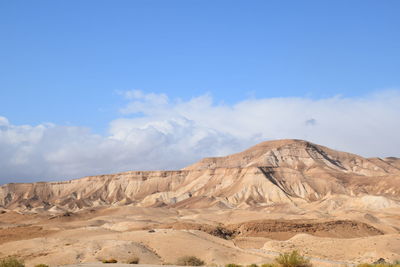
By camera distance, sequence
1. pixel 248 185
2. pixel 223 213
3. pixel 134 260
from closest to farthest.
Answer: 1. pixel 134 260
2. pixel 223 213
3. pixel 248 185

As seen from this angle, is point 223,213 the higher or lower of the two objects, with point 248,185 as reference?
lower

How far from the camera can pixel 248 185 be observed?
5236 inches

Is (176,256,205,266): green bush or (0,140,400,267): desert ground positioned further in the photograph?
(0,140,400,267): desert ground

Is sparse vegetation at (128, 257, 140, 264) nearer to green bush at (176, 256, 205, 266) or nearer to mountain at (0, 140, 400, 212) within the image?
green bush at (176, 256, 205, 266)

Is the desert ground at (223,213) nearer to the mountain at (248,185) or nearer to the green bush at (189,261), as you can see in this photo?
the mountain at (248,185)

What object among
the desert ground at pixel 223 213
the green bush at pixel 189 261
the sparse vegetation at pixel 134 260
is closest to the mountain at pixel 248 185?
the desert ground at pixel 223 213

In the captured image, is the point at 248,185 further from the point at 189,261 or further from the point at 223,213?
the point at 189,261

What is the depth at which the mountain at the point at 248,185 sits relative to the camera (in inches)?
4943

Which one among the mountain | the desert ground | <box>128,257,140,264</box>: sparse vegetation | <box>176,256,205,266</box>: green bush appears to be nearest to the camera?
<box>128,257,140,264</box>: sparse vegetation

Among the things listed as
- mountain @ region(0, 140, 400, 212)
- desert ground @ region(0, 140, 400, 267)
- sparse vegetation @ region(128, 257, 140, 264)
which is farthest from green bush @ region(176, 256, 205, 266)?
mountain @ region(0, 140, 400, 212)

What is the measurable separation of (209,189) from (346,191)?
3480 centimetres

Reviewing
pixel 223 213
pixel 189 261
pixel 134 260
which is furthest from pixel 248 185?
pixel 134 260

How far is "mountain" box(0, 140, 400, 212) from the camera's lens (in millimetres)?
125562

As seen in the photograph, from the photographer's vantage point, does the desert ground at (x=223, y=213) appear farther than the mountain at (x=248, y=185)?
No
